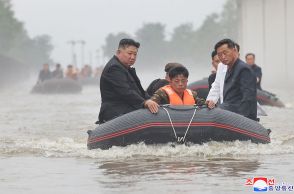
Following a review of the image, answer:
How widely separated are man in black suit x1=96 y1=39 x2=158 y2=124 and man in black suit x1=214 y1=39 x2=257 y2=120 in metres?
1.16

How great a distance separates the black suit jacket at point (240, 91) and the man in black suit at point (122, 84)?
1.18m

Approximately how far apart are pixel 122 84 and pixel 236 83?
5.27 ft

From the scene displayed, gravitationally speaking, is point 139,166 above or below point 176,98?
below

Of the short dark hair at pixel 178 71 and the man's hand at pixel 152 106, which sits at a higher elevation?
the short dark hair at pixel 178 71

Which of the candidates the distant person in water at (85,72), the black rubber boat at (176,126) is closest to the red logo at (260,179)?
the black rubber boat at (176,126)

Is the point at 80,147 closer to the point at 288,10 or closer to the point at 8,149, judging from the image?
the point at 8,149

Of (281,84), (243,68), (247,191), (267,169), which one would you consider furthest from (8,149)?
(281,84)

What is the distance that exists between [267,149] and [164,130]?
1.51 m

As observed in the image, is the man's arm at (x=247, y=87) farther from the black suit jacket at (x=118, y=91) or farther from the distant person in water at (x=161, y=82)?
the black suit jacket at (x=118, y=91)

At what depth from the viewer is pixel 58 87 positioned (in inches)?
1714

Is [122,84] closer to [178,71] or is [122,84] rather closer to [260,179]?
[178,71]

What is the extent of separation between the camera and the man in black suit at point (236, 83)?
1264 centimetres

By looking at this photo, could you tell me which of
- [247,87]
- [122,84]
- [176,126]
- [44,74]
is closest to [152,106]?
[176,126]

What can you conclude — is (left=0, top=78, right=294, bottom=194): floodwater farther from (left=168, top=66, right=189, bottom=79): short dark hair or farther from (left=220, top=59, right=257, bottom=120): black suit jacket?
(left=168, top=66, right=189, bottom=79): short dark hair
